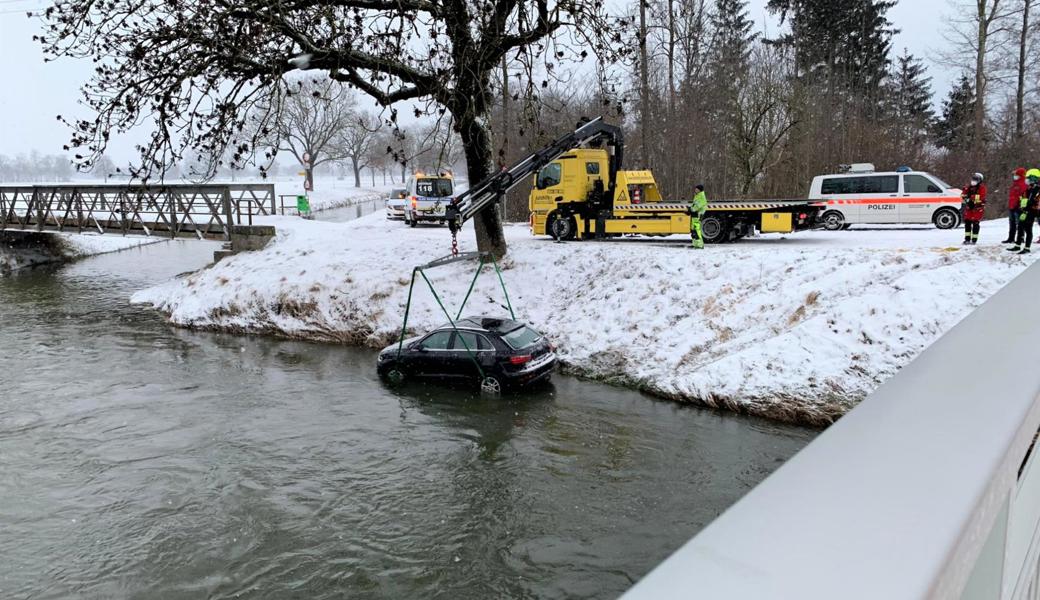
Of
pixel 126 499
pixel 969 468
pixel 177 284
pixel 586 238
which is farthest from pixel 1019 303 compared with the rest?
pixel 177 284

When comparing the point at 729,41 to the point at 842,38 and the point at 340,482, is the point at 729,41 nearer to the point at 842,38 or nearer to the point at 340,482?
the point at 842,38

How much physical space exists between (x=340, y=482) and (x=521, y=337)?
207 inches

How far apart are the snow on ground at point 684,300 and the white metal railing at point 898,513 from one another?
9.87m

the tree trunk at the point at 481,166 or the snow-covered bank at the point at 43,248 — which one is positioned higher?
the tree trunk at the point at 481,166

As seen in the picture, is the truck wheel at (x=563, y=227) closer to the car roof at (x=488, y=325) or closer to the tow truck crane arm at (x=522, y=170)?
the tow truck crane arm at (x=522, y=170)

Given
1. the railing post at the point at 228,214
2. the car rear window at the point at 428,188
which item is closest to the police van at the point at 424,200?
the car rear window at the point at 428,188

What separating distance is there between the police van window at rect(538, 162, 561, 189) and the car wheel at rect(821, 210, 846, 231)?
8.98m

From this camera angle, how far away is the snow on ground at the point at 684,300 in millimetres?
13062

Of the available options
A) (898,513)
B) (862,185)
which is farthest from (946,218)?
(898,513)

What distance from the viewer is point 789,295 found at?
50.5 feet

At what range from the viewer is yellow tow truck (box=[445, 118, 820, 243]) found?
19.9 meters

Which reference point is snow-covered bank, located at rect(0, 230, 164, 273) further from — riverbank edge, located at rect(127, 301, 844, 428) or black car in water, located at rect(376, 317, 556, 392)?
black car in water, located at rect(376, 317, 556, 392)

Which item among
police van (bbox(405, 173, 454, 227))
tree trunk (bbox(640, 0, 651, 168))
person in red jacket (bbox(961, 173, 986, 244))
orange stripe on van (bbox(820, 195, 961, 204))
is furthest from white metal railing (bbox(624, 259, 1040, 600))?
police van (bbox(405, 173, 454, 227))

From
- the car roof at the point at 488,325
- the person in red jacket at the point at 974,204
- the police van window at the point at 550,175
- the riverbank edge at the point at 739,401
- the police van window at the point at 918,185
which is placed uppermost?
the police van window at the point at 550,175
